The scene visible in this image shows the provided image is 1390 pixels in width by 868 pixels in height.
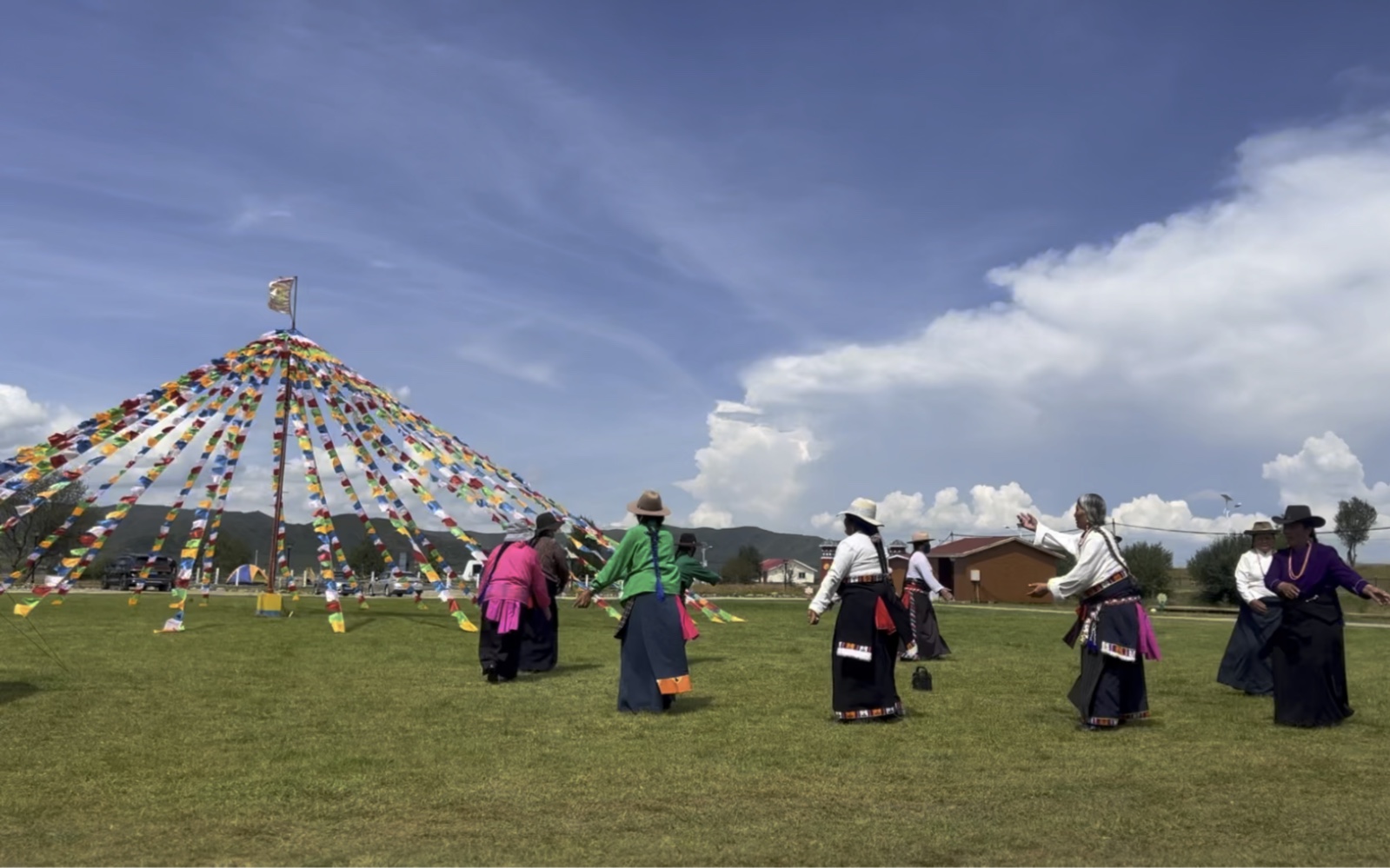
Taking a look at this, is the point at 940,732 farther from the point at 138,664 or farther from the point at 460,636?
the point at 460,636

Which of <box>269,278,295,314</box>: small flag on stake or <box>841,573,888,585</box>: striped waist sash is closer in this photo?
<box>841,573,888,585</box>: striped waist sash

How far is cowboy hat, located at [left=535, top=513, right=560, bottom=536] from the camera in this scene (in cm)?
1223

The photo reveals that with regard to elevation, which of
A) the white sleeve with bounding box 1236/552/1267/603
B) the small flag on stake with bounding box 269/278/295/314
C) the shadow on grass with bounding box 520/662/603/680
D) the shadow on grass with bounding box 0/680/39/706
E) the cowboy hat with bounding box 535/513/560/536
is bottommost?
the shadow on grass with bounding box 520/662/603/680

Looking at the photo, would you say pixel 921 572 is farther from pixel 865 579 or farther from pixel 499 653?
pixel 499 653

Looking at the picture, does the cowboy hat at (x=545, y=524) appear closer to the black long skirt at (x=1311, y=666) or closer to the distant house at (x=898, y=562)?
the distant house at (x=898, y=562)

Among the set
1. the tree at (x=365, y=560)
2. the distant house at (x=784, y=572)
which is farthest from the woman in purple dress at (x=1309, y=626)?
the distant house at (x=784, y=572)

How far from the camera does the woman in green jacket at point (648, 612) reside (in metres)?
8.55

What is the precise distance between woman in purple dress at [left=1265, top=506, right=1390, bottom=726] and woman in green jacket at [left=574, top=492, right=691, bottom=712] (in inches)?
186

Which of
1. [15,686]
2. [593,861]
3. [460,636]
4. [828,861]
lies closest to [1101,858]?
[828,861]

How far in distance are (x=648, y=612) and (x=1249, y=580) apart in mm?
6111

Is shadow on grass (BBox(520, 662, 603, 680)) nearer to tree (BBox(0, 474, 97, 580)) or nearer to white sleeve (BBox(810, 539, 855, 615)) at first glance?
white sleeve (BBox(810, 539, 855, 615))

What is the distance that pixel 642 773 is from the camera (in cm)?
609

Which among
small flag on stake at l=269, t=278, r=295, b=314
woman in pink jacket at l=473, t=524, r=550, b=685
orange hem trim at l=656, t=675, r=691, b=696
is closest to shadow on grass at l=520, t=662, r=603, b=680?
woman in pink jacket at l=473, t=524, r=550, b=685

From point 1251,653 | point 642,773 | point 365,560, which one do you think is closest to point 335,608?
point 642,773
